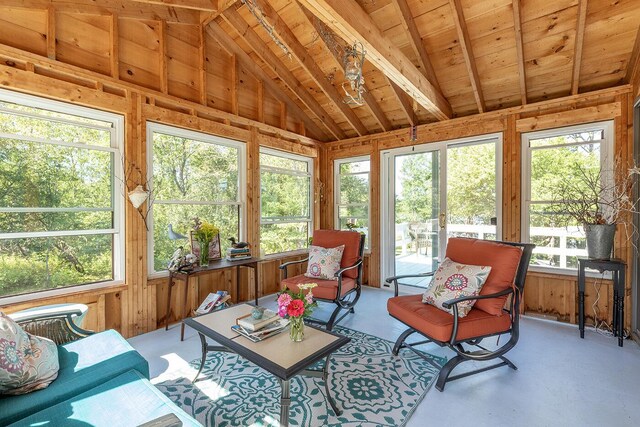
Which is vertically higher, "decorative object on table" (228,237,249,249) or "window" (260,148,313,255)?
"window" (260,148,313,255)

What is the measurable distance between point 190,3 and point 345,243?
317 centimetres

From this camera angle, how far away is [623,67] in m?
3.06

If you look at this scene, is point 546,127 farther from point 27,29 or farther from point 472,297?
point 27,29

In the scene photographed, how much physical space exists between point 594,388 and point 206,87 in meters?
4.72

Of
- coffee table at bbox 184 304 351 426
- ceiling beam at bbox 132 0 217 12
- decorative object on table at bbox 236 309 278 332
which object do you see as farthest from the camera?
ceiling beam at bbox 132 0 217 12

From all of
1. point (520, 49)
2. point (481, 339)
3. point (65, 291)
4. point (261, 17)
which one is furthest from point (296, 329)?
point (520, 49)

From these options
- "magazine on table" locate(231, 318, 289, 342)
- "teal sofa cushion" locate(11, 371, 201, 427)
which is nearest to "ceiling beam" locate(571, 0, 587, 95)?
"magazine on table" locate(231, 318, 289, 342)

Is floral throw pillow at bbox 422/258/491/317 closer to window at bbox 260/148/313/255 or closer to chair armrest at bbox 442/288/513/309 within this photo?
chair armrest at bbox 442/288/513/309

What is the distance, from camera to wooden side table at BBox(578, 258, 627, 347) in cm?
287

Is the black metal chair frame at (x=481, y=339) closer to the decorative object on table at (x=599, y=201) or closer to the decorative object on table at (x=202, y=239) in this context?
the decorative object on table at (x=599, y=201)

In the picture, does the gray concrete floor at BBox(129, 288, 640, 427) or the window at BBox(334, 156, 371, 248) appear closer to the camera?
the gray concrete floor at BBox(129, 288, 640, 427)

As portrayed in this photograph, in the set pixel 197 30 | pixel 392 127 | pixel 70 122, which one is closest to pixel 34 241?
pixel 70 122

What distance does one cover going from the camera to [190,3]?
3195 millimetres

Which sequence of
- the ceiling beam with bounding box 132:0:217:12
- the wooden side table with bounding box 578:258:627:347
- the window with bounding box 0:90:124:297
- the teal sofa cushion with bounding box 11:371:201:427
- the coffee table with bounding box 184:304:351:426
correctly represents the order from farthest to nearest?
the ceiling beam with bounding box 132:0:217:12, the wooden side table with bounding box 578:258:627:347, the window with bounding box 0:90:124:297, the coffee table with bounding box 184:304:351:426, the teal sofa cushion with bounding box 11:371:201:427
